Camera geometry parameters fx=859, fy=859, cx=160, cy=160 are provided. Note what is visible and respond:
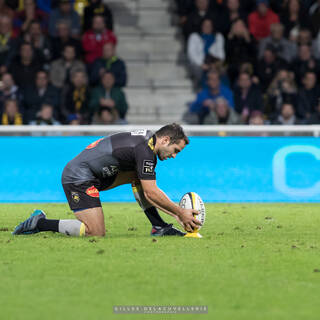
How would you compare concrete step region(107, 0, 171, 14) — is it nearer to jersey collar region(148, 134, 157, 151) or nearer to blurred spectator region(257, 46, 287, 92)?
blurred spectator region(257, 46, 287, 92)

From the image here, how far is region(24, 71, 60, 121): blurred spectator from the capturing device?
15.8 metres

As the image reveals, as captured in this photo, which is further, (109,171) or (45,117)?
(45,117)

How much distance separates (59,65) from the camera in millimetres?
16734

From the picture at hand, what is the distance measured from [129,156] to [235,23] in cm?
960

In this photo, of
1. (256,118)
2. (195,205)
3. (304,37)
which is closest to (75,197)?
(195,205)

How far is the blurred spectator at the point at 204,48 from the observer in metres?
17.5

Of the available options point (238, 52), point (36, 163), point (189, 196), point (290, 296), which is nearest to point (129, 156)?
point (189, 196)

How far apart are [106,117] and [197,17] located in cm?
389

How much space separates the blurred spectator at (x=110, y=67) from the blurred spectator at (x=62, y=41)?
0.57m

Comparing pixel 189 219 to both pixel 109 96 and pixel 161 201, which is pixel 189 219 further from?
pixel 109 96

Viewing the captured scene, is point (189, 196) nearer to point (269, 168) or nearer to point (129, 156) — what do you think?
point (129, 156)

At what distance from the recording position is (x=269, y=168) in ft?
44.8

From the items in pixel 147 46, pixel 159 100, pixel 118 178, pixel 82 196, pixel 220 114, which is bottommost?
pixel 159 100

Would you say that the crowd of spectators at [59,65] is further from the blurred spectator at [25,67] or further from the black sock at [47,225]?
the black sock at [47,225]
